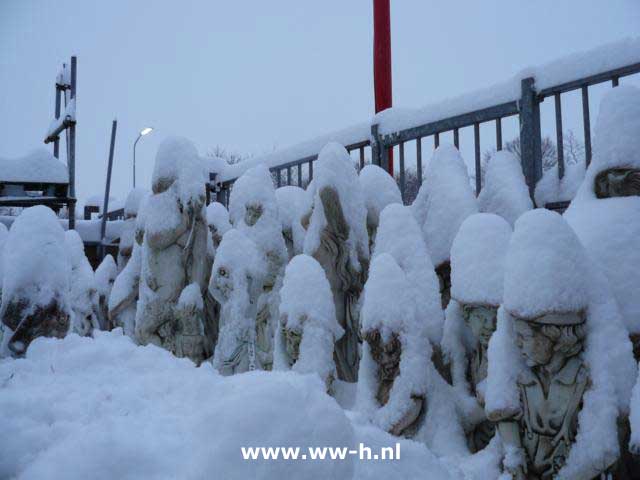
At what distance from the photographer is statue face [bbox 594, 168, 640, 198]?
349cm

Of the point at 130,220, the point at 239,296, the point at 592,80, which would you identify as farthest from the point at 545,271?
the point at 130,220

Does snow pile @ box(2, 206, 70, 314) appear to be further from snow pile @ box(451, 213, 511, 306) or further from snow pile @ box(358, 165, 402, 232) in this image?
snow pile @ box(451, 213, 511, 306)

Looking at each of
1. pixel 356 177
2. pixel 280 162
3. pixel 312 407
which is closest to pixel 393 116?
pixel 356 177

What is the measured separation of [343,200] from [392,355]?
170 cm

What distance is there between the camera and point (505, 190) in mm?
4660

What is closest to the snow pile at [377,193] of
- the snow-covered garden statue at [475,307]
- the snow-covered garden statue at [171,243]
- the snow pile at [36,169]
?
the snow-covered garden statue at [475,307]

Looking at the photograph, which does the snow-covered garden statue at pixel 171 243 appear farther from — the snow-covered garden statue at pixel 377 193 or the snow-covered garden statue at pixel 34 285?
the snow-covered garden statue at pixel 377 193

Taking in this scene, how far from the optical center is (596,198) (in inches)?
143

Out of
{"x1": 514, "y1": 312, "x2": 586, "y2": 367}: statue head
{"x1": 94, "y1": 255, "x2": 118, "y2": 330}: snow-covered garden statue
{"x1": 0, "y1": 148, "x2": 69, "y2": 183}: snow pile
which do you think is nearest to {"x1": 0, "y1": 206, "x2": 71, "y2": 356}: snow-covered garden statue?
{"x1": 514, "y1": 312, "x2": 586, "y2": 367}: statue head

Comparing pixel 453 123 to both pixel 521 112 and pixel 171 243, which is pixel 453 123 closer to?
pixel 521 112

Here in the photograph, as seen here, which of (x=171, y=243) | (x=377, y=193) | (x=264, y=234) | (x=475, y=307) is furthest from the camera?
(x=171, y=243)

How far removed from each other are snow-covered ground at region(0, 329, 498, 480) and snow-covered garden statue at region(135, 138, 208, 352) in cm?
405

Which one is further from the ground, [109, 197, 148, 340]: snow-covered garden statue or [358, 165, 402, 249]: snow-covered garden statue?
[358, 165, 402, 249]: snow-covered garden statue

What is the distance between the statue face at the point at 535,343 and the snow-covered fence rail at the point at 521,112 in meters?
2.03
